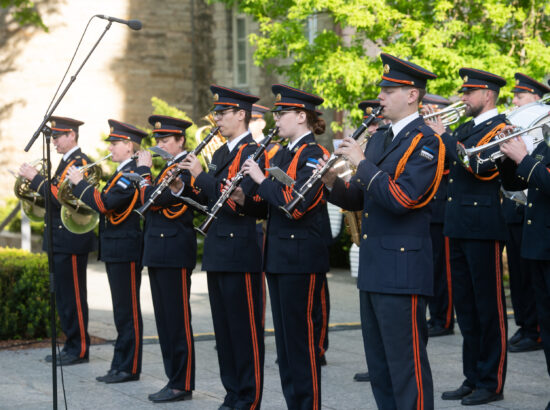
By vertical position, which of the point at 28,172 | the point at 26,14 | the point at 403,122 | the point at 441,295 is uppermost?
the point at 26,14

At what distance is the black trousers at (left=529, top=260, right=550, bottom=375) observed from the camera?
651 centimetres

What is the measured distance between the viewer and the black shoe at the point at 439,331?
969 centimetres

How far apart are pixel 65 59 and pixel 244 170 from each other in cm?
1769

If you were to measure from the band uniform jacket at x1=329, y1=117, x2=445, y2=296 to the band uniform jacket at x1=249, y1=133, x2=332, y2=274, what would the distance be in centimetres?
77

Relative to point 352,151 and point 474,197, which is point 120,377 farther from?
point 352,151

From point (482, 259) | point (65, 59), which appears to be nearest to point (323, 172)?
point (482, 259)

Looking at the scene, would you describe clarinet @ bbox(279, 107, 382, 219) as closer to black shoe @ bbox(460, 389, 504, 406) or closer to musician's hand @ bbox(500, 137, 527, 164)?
musician's hand @ bbox(500, 137, 527, 164)

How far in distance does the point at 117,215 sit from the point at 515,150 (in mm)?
3560

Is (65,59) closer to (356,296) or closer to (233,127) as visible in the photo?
(356,296)

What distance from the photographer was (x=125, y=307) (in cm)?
793

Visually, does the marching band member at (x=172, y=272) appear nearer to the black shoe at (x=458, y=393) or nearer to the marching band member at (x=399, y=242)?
the black shoe at (x=458, y=393)

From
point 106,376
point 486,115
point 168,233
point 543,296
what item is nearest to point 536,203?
point 543,296

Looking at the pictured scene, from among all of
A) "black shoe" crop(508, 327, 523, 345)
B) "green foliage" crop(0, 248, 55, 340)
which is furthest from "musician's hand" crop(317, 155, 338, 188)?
"green foliage" crop(0, 248, 55, 340)

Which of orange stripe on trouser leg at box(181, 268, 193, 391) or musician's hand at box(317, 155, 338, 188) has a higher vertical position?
musician's hand at box(317, 155, 338, 188)
